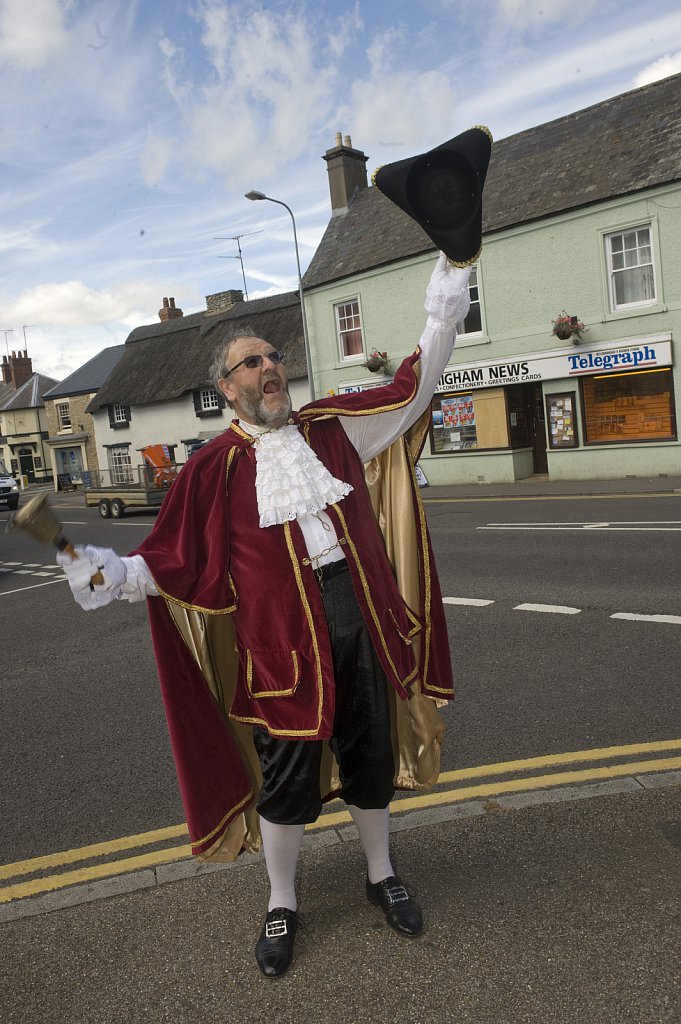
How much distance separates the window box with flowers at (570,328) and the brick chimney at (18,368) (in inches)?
1892

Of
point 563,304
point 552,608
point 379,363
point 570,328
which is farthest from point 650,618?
point 379,363

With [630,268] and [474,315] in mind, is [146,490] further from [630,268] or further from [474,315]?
[630,268]

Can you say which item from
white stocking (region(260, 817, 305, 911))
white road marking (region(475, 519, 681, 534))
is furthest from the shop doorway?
white stocking (region(260, 817, 305, 911))

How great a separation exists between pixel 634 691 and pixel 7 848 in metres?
3.45

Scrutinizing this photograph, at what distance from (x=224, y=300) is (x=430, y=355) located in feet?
112

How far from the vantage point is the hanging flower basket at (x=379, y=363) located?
2167 cm

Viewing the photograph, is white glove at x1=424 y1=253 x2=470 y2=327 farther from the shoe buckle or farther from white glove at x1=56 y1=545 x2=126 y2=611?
the shoe buckle

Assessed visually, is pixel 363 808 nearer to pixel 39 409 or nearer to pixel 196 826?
pixel 196 826

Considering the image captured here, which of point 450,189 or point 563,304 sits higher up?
point 563,304

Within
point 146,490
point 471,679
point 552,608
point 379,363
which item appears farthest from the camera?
point 146,490

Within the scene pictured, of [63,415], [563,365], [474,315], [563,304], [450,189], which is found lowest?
[450,189]

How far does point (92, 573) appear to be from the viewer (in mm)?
2629

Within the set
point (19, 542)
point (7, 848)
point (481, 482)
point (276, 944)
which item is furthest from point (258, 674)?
point (481, 482)

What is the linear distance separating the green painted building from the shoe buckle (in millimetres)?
15445
